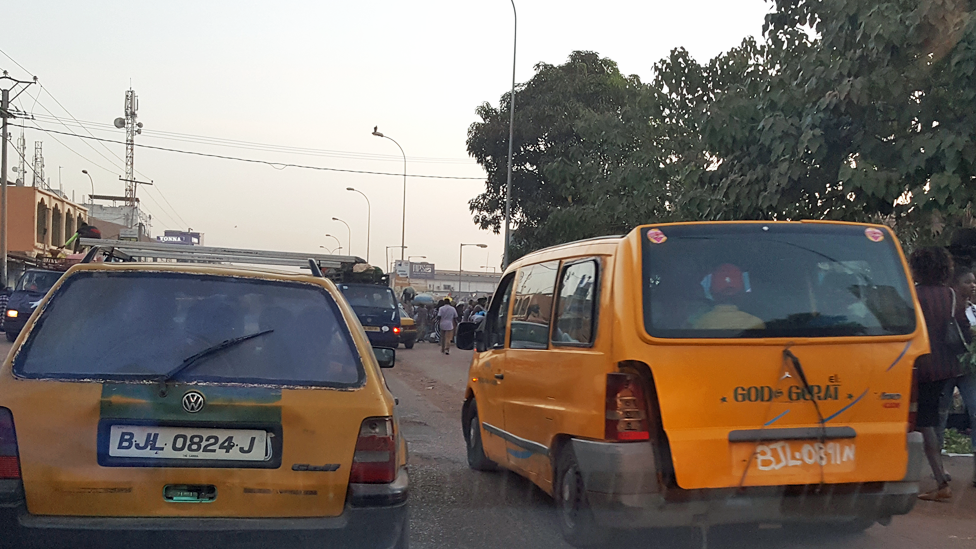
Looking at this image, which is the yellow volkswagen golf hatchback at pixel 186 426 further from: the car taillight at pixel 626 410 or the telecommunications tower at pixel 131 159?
the telecommunications tower at pixel 131 159

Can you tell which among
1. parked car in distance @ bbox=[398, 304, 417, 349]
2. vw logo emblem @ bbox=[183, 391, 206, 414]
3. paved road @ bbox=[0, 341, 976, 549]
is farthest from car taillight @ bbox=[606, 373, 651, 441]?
parked car in distance @ bbox=[398, 304, 417, 349]

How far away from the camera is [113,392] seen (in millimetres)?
3271

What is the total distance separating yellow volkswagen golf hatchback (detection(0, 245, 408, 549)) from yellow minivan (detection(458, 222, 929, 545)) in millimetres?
1263

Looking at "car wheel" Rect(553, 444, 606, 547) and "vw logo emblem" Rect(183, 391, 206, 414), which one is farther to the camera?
"car wheel" Rect(553, 444, 606, 547)

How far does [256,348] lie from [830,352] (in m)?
2.68

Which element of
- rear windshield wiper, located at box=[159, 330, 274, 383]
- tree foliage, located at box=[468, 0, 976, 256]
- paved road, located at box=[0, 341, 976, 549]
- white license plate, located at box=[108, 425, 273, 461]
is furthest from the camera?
tree foliage, located at box=[468, 0, 976, 256]

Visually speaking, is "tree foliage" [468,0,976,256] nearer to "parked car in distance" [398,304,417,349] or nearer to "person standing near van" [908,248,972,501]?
"person standing near van" [908,248,972,501]

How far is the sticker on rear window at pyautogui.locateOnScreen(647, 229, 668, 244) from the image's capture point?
15.0ft

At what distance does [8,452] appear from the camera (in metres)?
3.17

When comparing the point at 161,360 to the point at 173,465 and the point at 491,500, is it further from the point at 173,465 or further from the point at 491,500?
the point at 491,500

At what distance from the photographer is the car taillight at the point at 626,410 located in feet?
14.5

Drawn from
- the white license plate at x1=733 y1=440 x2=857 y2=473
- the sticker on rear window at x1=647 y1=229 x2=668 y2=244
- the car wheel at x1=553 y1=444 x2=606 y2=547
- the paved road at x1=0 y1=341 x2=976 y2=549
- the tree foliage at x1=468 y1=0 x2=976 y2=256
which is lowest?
the paved road at x1=0 y1=341 x2=976 y2=549

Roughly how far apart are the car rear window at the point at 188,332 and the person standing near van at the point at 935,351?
13.5 ft

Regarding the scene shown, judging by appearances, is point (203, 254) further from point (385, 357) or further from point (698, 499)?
point (698, 499)
